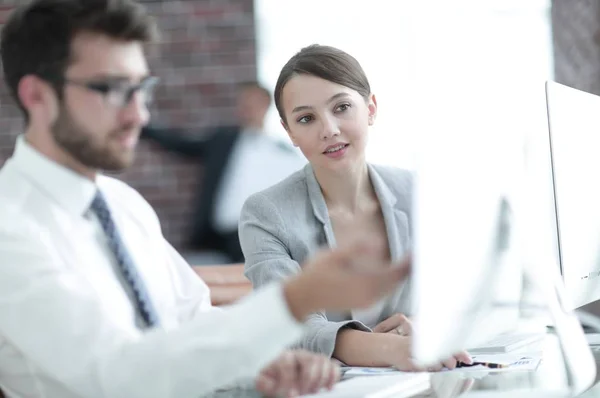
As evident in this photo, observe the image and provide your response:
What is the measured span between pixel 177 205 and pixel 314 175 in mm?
2759

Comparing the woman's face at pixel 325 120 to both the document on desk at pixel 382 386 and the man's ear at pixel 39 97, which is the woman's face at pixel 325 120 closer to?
the document on desk at pixel 382 386

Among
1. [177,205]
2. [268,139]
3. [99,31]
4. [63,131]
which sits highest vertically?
[99,31]

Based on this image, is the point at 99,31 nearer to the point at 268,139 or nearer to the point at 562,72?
the point at 268,139

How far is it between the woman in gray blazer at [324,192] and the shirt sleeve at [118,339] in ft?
2.43

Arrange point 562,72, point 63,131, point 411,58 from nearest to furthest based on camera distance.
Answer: point 63,131, point 411,58, point 562,72

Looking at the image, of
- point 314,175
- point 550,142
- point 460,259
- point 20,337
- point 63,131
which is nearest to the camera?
point 460,259

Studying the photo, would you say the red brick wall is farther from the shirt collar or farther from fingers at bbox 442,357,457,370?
the shirt collar

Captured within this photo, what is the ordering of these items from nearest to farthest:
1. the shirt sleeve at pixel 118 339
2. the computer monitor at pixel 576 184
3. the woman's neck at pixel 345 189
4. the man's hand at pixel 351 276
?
the man's hand at pixel 351 276
the shirt sleeve at pixel 118 339
the computer monitor at pixel 576 184
the woman's neck at pixel 345 189

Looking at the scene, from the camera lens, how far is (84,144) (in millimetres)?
1250

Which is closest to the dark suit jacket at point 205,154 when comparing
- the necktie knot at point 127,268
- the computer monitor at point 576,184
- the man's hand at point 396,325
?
the man's hand at point 396,325

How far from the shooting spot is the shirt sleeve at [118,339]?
109 cm

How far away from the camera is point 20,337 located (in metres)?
1.15

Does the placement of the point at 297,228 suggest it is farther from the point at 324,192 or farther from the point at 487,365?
the point at 487,365

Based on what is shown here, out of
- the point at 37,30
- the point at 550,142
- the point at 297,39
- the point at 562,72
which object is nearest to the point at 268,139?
the point at 297,39
